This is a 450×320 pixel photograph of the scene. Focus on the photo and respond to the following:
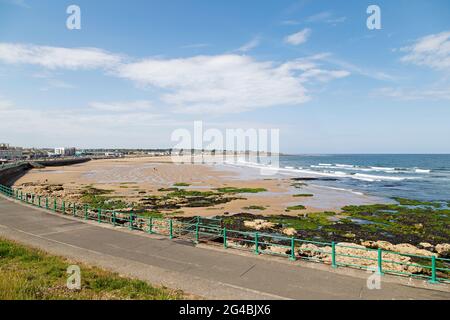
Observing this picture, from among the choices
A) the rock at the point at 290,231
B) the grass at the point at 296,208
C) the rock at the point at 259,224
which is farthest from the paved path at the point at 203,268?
the grass at the point at 296,208

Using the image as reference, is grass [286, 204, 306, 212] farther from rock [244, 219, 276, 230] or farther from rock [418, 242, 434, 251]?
rock [418, 242, 434, 251]

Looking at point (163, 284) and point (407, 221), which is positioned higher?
point (163, 284)

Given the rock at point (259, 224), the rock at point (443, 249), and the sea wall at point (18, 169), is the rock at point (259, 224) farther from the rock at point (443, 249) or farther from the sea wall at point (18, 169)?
the sea wall at point (18, 169)

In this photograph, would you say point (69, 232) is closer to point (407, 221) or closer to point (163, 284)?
point (163, 284)

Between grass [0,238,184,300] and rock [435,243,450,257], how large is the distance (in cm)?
1624

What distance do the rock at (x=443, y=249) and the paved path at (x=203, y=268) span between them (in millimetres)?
10328

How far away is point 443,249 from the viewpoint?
17969 mm

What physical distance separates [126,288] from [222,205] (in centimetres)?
2336

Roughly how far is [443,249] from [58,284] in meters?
20.1

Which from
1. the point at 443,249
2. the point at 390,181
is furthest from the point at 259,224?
the point at 390,181

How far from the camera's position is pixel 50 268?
10.2 metres

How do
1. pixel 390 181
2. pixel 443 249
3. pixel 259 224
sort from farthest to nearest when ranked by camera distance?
pixel 390 181
pixel 259 224
pixel 443 249

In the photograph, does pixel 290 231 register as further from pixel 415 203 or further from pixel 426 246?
pixel 415 203
